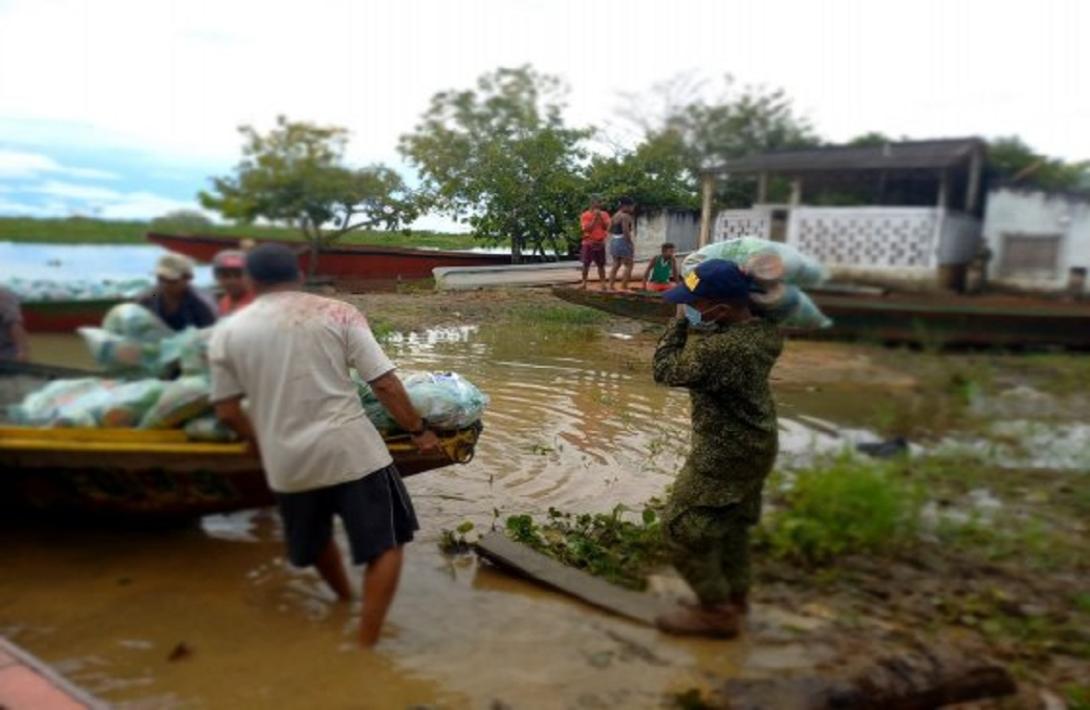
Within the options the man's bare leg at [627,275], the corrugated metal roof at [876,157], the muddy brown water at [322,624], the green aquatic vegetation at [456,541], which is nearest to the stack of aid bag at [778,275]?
the corrugated metal roof at [876,157]

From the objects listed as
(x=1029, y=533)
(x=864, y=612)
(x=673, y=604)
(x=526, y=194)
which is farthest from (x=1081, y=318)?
(x=526, y=194)

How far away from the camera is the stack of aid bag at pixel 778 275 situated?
2867mm

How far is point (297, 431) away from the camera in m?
2.63

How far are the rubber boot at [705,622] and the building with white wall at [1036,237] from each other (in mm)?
1542

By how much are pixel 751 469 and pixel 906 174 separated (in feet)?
3.86

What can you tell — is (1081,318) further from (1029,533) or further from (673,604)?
(673,604)

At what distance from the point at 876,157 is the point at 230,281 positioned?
88.8 inches

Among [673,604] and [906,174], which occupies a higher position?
[906,174]

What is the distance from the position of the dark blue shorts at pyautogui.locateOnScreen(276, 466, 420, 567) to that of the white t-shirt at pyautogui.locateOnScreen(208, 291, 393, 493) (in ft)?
0.24

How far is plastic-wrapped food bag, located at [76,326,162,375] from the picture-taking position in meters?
2.85

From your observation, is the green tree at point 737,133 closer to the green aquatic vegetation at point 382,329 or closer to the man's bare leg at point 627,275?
the man's bare leg at point 627,275

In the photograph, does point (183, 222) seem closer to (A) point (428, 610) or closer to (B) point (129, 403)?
(B) point (129, 403)


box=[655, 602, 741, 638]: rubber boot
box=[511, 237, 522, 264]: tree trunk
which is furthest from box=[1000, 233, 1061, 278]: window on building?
box=[511, 237, 522, 264]: tree trunk

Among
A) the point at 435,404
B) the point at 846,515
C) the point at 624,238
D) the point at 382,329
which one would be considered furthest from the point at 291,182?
the point at 382,329
